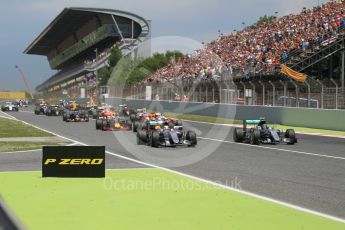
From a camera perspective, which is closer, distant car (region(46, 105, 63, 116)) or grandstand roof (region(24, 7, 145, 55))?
distant car (region(46, 105, 63, 116))

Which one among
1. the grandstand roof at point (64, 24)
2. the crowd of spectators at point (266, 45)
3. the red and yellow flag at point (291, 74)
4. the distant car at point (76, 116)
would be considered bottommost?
the distant car at point (76, 116)

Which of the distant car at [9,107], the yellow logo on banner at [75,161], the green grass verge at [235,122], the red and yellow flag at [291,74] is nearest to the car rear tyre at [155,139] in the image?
the yellow logo on banner at [75,161]

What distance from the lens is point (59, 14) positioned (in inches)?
3750

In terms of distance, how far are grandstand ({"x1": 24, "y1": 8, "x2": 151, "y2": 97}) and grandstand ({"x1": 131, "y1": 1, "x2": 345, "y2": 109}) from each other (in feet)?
81.3

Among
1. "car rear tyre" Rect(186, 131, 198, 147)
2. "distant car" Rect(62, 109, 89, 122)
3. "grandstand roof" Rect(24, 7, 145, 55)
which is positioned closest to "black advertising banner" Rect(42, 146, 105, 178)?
"car rear tyre" Rect(186, 131, 198, 147)

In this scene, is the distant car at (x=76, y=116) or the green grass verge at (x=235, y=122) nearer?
the green grass verge at (x=235, y=122)

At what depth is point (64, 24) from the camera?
4045 inches

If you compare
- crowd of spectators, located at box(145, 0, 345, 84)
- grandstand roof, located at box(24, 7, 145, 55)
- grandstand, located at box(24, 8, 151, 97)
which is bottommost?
crowd of spectators, located at box(145, 0, 345, 84)

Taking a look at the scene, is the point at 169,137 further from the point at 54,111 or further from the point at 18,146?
the point at 54,111

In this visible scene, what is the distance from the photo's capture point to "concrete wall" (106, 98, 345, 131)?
82.6 feet

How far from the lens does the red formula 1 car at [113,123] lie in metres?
24.3

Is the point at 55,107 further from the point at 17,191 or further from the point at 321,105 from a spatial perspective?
the point at 17,191

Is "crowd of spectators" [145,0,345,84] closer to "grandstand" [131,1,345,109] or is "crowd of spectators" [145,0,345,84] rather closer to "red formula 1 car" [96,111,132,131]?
Answer: "grandstand" [131,1,345,109]

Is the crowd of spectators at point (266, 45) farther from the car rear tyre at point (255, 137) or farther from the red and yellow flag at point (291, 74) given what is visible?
the car rear tyre at point (255, 137)
